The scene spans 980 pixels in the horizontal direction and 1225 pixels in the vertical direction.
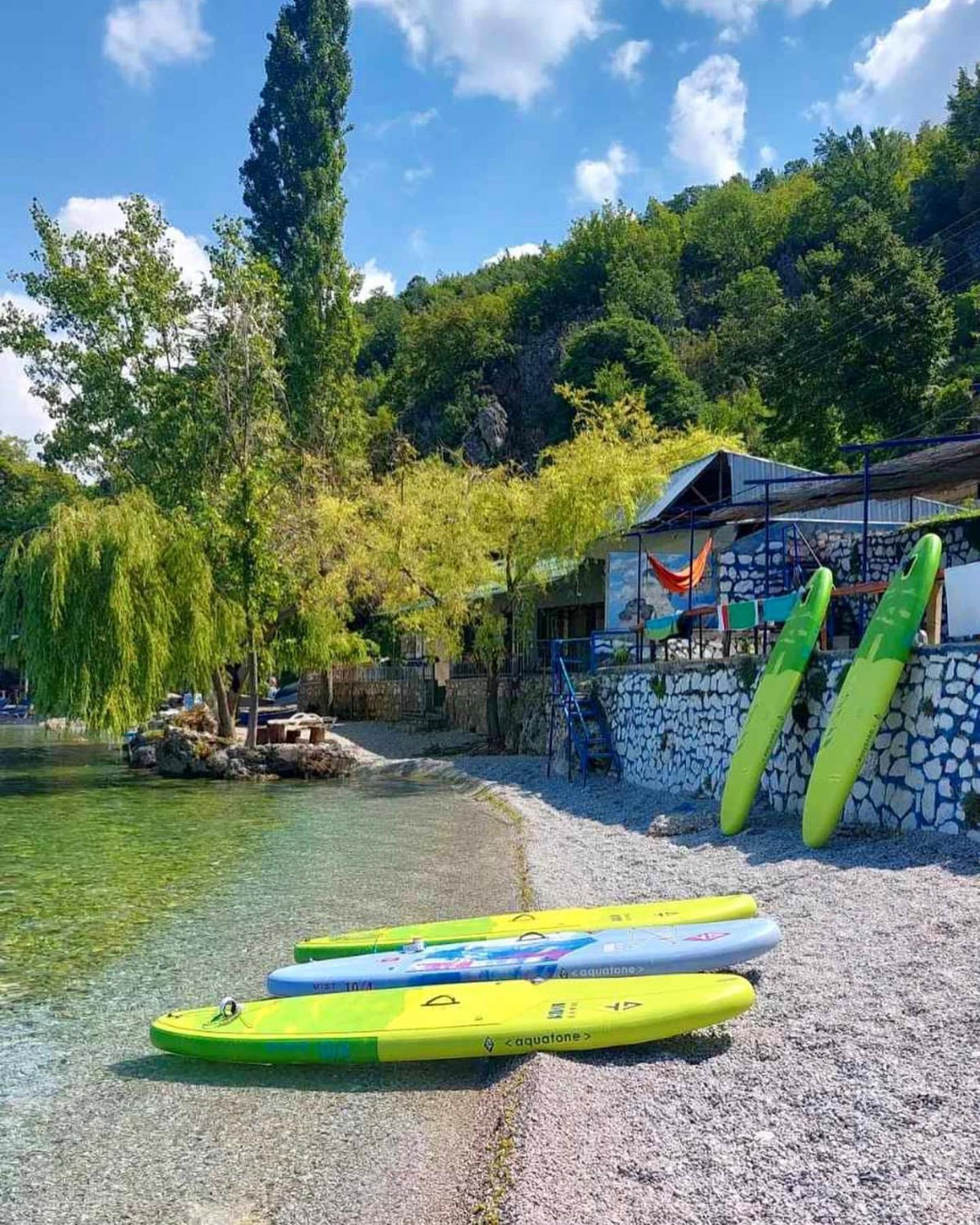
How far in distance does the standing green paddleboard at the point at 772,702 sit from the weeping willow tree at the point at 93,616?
39.4ft

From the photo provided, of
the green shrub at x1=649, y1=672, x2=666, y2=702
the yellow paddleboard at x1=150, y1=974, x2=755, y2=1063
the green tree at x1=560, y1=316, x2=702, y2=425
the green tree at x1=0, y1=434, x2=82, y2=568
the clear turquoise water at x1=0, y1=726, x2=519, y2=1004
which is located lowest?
the clear turquoise water at x1=0, y1=726, x2=519, y2=1004

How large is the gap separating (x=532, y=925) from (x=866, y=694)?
407 centimetres

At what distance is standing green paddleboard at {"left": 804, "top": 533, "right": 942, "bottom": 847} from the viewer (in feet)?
29.3

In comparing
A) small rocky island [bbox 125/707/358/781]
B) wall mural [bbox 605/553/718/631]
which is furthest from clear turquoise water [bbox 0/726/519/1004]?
wall mural [bbox 605/553/718/631]

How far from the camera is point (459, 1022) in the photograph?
16.6ft

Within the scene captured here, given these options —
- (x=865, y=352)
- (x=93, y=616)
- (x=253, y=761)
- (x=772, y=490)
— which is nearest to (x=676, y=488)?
(x=772, y=490)

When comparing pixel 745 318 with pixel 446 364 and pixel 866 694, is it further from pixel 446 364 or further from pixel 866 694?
pixel 866 694

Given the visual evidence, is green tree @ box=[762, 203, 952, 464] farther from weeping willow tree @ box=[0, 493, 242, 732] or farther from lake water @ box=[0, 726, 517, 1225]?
lake water @ box=[0, 726, 517, 1225]

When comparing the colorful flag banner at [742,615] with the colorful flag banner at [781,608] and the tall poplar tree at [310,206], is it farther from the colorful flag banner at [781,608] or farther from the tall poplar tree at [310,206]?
the tall poplar tree at [310,206]

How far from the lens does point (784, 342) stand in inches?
1507

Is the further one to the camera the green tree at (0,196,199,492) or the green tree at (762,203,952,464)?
the green tree at (762,203,952,464)

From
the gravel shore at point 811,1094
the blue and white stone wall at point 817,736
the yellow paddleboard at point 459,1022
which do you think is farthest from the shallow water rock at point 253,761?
the yellow paddleboard at point 459,1022

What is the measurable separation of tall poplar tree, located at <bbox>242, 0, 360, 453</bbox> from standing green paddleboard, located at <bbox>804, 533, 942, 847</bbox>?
92.9ft

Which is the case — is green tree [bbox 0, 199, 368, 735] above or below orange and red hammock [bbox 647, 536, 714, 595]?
above
